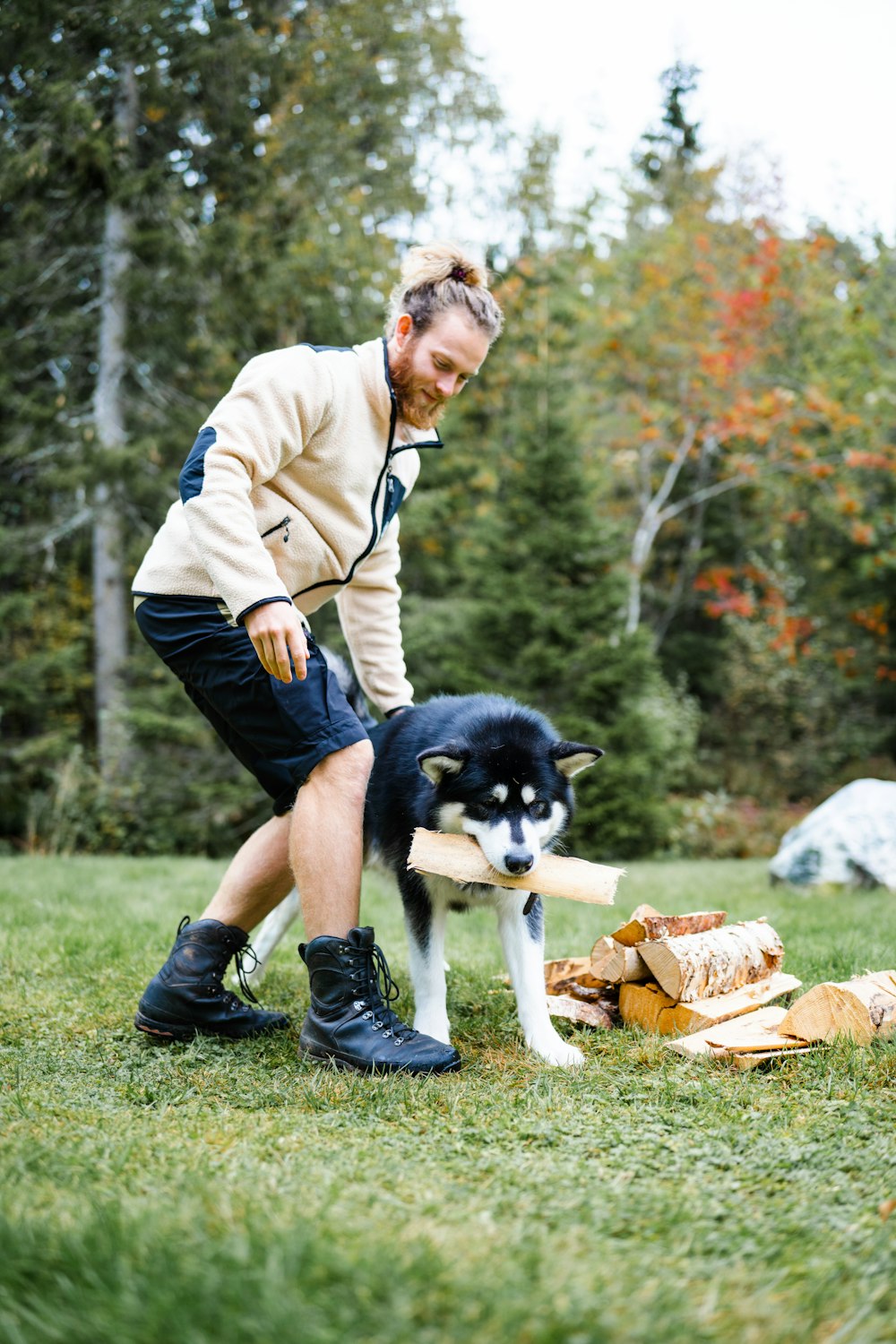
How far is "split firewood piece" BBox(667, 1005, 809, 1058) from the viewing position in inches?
106

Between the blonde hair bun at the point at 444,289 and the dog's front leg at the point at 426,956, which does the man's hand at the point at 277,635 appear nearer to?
the dog's front leg at the point at 426,956

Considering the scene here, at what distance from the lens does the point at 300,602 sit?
3209 mm

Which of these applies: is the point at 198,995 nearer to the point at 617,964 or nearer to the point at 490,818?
the point at 490,818

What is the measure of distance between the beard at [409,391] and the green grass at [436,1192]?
1.85 m

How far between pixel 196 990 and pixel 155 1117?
2.26 ft

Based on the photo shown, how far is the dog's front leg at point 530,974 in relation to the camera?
2.82 meters

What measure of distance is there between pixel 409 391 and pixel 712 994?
2.02 metres

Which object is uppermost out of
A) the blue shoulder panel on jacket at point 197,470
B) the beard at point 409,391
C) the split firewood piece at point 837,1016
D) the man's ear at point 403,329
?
the man's ear at point 403,329

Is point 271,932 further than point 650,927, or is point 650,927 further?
point 271,932

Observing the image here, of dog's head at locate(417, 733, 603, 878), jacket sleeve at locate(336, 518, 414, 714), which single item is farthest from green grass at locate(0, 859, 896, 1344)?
jacket sleeve at locate(336, 518, 414, 714)

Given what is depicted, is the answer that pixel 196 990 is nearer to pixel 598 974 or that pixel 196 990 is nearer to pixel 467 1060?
pixel 467 1060

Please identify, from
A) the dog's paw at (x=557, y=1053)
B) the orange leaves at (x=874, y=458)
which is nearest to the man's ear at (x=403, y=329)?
the dog's paw at (x=557, y=1053)

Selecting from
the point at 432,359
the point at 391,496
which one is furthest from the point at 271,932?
the point at 432,359

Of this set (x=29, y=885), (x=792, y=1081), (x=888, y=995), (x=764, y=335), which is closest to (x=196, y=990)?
(x=792, y=1081)
